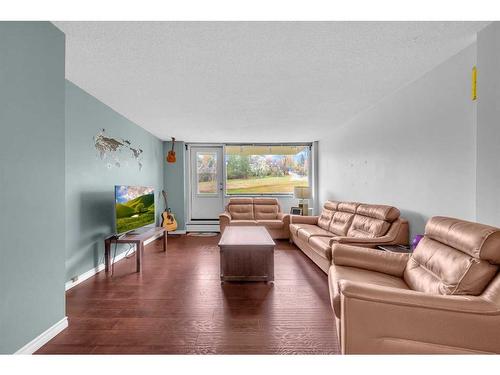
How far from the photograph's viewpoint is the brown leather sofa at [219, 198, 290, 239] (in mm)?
5586

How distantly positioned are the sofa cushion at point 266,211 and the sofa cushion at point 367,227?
241 centimetres

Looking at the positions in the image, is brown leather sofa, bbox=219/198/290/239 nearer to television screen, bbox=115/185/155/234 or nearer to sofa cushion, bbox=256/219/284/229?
sofa cushion, bbox=256/219/284/229

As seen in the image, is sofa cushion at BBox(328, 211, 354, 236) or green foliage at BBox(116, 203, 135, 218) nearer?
green foliage at BBox(116, 203, 135, 218)

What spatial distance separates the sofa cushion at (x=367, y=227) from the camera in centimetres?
324

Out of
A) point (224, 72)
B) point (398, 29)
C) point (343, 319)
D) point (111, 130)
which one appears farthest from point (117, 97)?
point (343, 319)

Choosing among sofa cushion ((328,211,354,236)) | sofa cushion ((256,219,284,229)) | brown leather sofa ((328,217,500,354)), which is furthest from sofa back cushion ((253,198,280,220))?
brown leather sofa ((328,217,500,354))

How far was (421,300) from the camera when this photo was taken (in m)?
1.39

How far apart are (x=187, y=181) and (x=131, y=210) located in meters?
2.97

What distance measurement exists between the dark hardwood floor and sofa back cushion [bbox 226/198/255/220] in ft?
8.38

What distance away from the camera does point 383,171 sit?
12.0ft

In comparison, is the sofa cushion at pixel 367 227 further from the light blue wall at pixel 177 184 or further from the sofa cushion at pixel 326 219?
the light blue wall at pixel 177 184

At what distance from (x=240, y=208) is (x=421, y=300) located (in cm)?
507

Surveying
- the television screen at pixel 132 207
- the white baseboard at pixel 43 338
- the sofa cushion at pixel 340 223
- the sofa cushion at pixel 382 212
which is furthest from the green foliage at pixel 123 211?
the sofa cushion at pixel 382 212

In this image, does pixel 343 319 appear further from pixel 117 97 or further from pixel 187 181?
pixel 187 181
